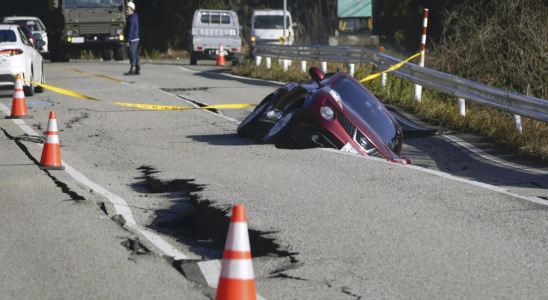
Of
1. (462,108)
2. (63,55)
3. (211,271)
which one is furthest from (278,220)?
(63,55)

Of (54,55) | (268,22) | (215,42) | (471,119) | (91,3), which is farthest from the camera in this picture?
(268,22)

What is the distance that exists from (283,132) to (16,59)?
27.3 feet

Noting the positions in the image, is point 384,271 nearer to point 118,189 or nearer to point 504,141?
point 118,189

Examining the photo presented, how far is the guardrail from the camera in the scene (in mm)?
10680

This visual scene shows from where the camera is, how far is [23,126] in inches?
464

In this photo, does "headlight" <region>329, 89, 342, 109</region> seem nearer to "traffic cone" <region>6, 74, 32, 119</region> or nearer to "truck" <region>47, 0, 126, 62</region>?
"traffic cone" <region>6, 74, 32, 119</region>

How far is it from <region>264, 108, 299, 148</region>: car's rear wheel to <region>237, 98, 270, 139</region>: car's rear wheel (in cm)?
62

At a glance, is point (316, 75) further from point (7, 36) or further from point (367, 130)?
point (7, 36)

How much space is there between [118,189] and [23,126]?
15.7ft

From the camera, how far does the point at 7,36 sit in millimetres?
16078

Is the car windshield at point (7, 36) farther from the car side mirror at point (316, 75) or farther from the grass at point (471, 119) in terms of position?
the car side mirror at point (316, 75)

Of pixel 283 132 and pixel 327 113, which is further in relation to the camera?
pixel 283 132

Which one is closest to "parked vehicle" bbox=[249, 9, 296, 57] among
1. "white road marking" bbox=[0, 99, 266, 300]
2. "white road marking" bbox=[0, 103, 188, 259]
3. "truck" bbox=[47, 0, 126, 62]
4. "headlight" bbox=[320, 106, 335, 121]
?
"truck" bbox=[47, 0, 126, 62]

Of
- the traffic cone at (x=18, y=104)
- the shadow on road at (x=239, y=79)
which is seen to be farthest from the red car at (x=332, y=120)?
the shadow on road at (x=239, y=79)
